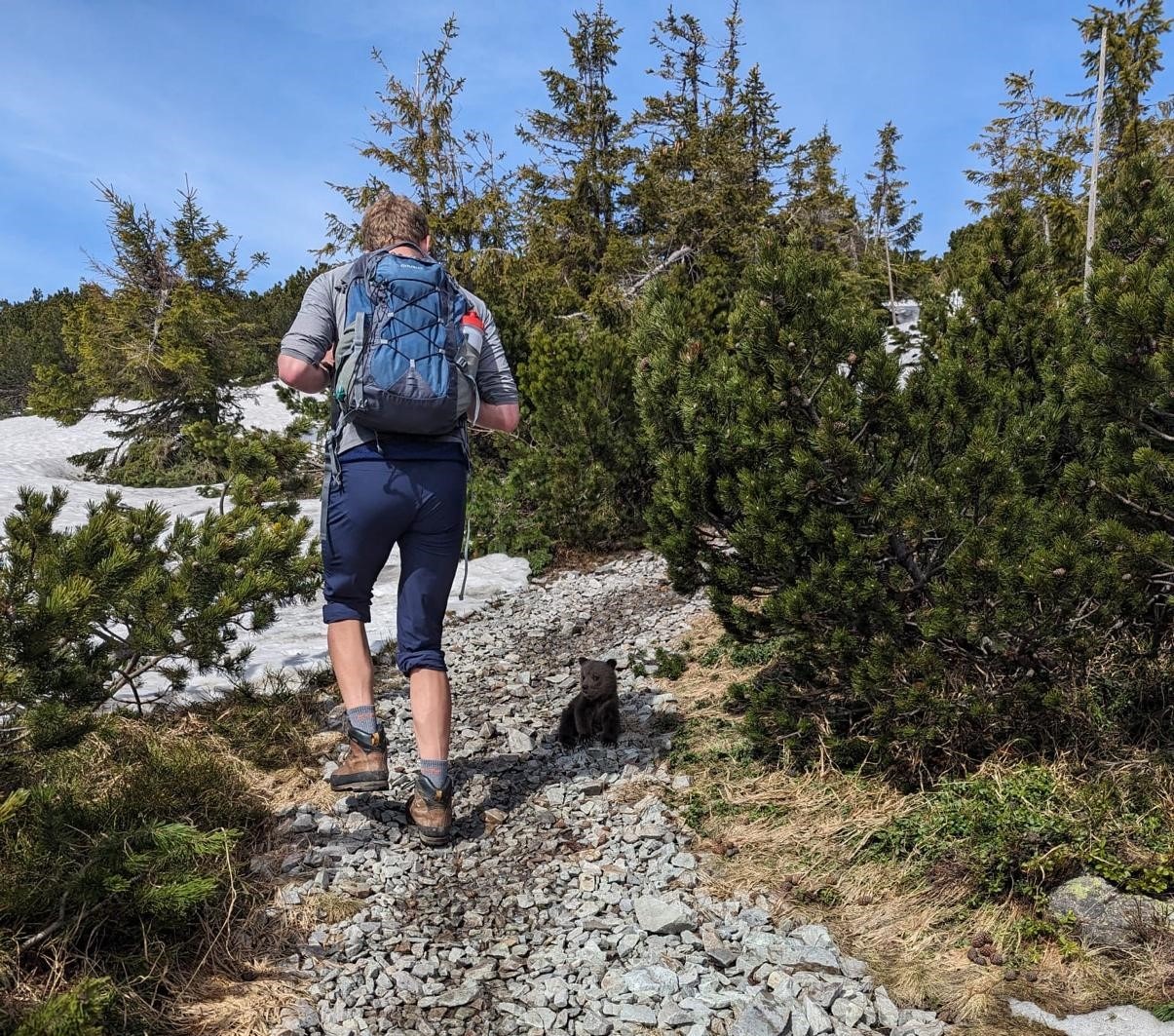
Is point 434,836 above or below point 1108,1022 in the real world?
above

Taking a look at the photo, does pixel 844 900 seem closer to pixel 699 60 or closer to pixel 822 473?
pixel 822 473

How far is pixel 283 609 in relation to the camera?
25.1 ft

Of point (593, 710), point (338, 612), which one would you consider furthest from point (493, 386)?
point (593, 710)

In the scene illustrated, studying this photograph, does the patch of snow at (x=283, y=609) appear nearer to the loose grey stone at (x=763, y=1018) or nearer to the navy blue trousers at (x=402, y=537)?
the navy blue trousers at (x=402, y=537)

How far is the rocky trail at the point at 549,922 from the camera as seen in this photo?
8.41 feet

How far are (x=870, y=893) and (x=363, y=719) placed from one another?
6.82 ft

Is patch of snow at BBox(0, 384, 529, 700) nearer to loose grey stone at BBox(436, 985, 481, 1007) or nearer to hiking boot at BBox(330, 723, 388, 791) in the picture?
hiking boot at BBox(330, 723, 388, 791)

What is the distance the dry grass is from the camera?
2.53 meters

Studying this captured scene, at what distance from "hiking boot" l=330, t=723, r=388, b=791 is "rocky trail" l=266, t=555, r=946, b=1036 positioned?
275mm

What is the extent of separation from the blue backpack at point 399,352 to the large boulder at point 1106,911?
2728 mm

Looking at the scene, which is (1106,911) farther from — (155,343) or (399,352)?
(155,343)

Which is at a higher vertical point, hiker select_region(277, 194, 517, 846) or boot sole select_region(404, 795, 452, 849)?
hiker select_region(277, 194, 517, 846)

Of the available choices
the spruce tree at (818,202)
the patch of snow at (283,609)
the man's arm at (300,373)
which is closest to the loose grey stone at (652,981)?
the man's arm at (300,373)

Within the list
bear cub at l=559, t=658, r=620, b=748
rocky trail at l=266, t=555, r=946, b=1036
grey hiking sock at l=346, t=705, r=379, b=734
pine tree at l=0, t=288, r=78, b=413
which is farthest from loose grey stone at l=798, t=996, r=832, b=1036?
pine tree at l=0, t=288, r=78, b=413
